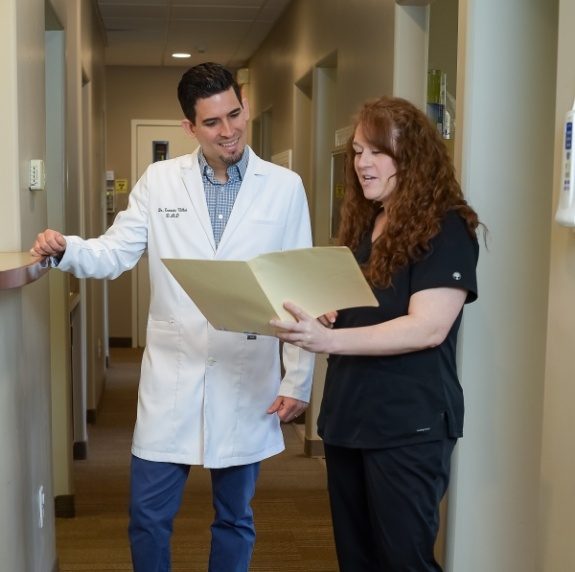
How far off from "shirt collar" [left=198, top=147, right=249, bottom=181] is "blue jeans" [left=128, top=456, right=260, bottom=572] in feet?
2.47

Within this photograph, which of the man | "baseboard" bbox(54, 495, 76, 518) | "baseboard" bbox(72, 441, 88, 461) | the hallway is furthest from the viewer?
"baseboard" bbox(72, 441, 88, 461)

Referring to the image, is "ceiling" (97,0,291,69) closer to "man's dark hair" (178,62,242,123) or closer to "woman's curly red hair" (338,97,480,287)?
"man's dark hair" (178,62,242,123)

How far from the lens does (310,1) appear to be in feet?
17.0

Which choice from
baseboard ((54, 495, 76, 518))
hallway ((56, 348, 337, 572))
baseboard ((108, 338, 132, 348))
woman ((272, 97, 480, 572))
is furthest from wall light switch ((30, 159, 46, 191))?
baseboard ((108, 338, 132, 348))

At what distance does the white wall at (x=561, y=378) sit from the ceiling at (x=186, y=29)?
Result: 4382 millimetres

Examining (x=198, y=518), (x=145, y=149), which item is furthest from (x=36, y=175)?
(x=145, y=149)

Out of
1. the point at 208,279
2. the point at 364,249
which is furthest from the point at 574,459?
the point at 208,279

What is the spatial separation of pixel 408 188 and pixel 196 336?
0.71m

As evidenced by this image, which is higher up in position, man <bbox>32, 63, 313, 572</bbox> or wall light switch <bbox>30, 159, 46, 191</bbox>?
wall light switch <bbox>30, 159, 46, 191</bbox>

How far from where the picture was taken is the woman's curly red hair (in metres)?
1.84

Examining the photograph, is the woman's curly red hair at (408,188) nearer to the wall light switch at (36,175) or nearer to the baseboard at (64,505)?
the wall light switch at (36,175)

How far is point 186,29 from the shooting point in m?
6.98

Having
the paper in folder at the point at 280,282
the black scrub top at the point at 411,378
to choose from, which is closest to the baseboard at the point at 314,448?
the black scrub top at the point at 411,378

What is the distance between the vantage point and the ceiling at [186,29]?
6.13 metres
